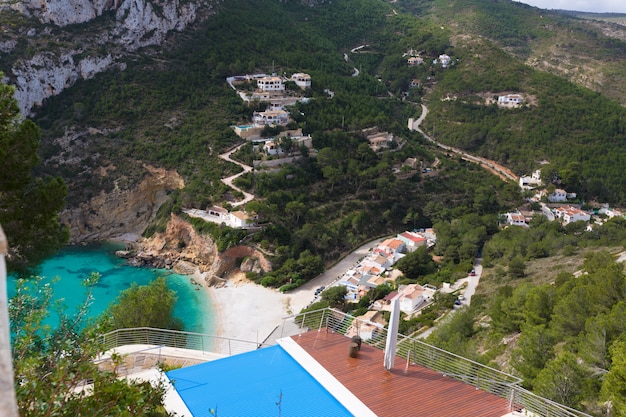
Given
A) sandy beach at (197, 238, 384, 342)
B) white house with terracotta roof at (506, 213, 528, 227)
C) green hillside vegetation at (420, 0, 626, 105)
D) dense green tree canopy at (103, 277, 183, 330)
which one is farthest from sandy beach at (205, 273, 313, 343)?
green hillside vegetation at (420, 0, 626, 105)

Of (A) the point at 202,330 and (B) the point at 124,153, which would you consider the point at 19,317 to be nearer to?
(A) the point at 202,330

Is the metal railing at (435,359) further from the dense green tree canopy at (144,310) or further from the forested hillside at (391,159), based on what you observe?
the dense green tree canopy at (144,310)

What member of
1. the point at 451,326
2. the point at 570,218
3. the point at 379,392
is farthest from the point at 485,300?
the point at 570,218

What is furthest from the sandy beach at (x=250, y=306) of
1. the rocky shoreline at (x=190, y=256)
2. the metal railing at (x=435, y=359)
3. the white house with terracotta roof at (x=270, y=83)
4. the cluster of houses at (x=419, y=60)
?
the cluster of houses at (x=419, y=60)

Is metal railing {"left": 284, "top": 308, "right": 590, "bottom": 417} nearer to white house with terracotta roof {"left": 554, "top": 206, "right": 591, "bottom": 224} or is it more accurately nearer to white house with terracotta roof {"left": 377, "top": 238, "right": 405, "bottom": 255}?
white house with terracotta roof {"left": 377, "top": 238, "right": 405, "bottom": 255}

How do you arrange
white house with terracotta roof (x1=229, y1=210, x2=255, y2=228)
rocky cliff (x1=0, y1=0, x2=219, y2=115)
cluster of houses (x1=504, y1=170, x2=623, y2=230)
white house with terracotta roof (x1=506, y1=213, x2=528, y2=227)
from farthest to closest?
rocky cliff (x1=0, y1=0, x2=219, y2=115) < cluster of houses (x1=504, y1=170, x2=623, y2=230) < white house with terracotta roof (x1=506, y1=213, x2=528, y2=227) < white house with terracotta roof (x1=229, y1=210, x2=255, y2=228)
